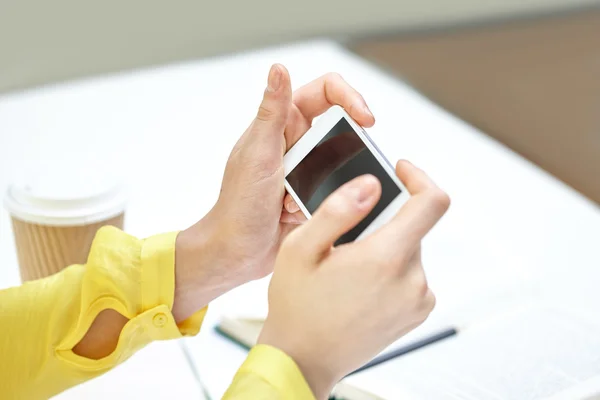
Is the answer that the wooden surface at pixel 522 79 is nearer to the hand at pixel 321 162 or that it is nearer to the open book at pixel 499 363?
the open book at pixel 499 363

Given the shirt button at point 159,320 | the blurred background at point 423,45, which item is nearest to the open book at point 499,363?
the shirt button at point 159,320

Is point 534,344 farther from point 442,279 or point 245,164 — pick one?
point 245,164

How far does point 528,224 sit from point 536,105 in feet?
3.87

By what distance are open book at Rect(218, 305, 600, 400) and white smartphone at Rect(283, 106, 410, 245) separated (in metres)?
0.17

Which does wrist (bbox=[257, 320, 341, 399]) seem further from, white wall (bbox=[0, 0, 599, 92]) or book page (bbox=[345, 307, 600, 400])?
white wall (bbox=[0, 0, 599, 92])

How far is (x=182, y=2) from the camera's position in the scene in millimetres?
1835

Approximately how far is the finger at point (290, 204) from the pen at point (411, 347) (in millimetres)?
156

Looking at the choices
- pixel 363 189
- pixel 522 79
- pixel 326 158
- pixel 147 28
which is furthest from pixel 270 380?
pixel 522 79

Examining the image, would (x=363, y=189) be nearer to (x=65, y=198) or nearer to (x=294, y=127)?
(x=294, y=127)

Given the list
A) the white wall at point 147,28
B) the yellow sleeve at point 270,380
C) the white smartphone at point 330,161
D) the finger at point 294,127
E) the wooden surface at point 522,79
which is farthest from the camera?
the wooden surface at point 522,79

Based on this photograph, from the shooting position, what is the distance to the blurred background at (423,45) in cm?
174

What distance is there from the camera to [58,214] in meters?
0.80

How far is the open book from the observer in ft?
2.33

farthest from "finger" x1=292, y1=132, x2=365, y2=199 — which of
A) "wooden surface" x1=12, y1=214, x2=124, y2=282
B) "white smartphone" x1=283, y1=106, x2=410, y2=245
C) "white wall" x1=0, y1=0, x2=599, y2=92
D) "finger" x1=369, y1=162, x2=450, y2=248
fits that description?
"white wall" x1=0, y1=0, x2=599, y2=92
